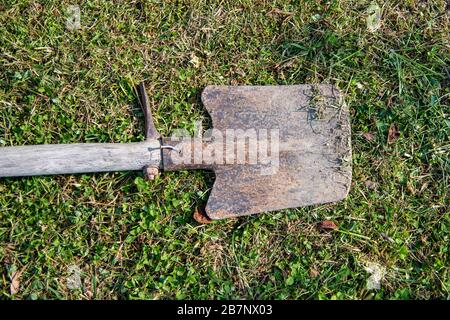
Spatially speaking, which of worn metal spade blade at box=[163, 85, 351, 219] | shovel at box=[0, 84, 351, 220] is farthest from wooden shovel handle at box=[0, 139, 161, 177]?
worn metal spade blade at box=[163, 85, 351, 219]

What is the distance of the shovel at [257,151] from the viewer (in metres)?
2.80

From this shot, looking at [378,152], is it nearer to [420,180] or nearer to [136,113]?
[420,180]

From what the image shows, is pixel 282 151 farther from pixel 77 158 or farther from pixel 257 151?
pixel 77 158

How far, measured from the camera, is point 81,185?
9.70 ft

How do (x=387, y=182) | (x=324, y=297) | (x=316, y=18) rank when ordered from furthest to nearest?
(x=316, y=18) → (x=387, y=182) → (x=324, y=297)

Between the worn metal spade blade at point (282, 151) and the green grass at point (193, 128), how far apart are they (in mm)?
124

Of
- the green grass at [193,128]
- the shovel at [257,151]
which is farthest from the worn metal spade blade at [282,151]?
the green grass at [193,128]

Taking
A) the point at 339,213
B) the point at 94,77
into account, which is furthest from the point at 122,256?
the point at 339,213

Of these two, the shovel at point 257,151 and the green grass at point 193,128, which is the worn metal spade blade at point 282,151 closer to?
the shovel at point 257,151

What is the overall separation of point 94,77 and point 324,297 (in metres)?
2.07

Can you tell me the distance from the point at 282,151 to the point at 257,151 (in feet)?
0.54

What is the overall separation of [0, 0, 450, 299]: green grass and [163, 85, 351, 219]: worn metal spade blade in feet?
0.41

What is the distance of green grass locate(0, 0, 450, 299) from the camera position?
2.88m

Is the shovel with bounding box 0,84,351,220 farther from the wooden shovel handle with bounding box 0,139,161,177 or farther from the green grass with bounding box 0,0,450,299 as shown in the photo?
the green grass with bounding box 0,0,450,299
